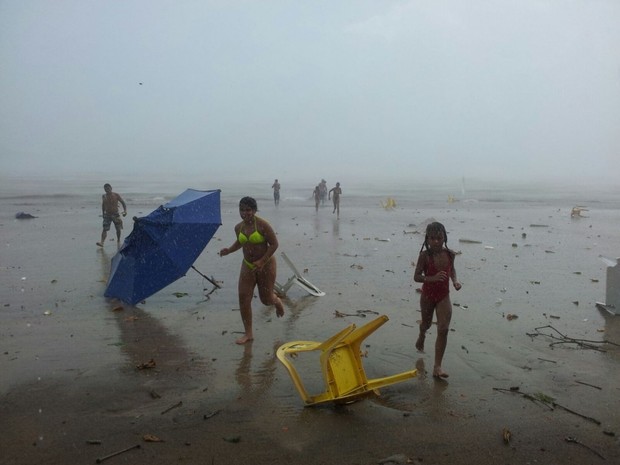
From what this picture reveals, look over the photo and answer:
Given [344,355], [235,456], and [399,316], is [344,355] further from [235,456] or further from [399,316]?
[399,316]

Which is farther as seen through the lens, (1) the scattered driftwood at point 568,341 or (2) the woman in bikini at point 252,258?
(2) the woman in bikini at point 252,258

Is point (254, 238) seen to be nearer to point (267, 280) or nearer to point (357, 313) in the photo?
point (267, 280)

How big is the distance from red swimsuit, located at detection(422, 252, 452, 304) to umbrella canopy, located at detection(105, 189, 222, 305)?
3.35 m

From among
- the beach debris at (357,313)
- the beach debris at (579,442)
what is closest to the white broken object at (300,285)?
the beach debris at (357,313)

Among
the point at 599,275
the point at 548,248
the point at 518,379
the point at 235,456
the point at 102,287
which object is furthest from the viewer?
the point at 548,248

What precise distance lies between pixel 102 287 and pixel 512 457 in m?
7.37

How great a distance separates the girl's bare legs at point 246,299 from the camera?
6.24m

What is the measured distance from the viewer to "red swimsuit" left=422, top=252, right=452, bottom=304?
5215 mm

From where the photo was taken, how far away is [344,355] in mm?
4352

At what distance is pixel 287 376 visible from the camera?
17.0ft

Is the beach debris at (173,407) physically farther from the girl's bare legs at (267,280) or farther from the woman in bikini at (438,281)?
the woman in bikini at (438,281)

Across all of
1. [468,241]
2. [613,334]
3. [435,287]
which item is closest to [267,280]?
[435,287]

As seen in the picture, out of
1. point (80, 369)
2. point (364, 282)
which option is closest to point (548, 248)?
point (364, 282)

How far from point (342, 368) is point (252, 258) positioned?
93.2 inches
